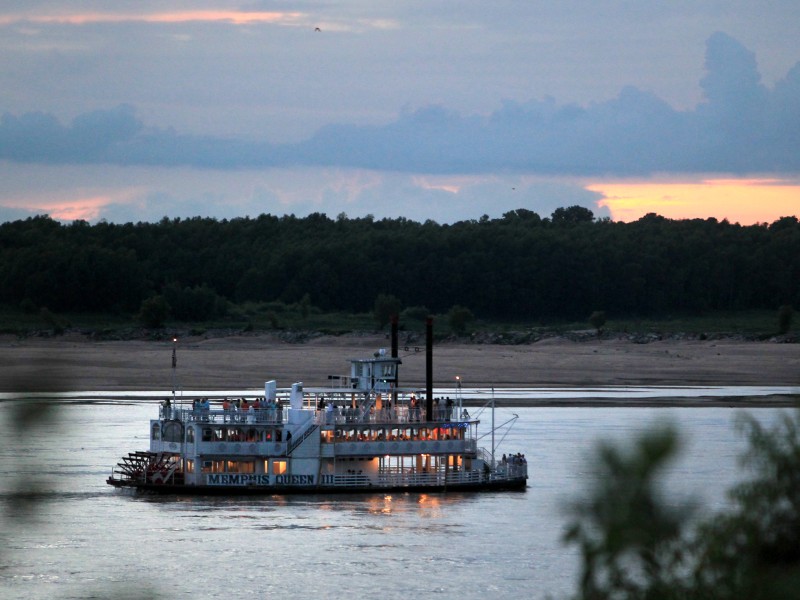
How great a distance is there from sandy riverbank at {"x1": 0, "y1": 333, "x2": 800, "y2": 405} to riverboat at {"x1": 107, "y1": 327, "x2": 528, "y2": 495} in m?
35.2

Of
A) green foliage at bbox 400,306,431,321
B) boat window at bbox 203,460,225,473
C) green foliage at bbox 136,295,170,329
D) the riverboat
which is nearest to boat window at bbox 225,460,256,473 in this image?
the riverboat

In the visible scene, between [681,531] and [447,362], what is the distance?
357 ft

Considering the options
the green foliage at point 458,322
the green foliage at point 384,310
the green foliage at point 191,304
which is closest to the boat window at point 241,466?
the green foliage at point 458,322

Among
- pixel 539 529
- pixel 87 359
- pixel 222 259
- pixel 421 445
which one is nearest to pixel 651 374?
pixel 87 359

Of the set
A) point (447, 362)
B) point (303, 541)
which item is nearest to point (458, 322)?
point (447, 362)

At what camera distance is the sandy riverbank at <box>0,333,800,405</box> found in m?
101

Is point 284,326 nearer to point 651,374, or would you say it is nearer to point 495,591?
point 651,374

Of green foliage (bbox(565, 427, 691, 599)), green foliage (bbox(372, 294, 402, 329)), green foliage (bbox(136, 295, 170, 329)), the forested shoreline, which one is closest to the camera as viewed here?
green foliage (bbox(565, 427, 691, 599))

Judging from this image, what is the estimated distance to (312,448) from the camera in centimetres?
5375

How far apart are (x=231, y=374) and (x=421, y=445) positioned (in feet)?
160

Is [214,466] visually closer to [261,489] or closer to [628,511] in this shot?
[261,489]

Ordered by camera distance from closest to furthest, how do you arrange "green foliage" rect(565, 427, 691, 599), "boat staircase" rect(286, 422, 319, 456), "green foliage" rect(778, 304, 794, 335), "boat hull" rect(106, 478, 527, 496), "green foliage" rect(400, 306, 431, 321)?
"green foliage" rect(565, 427, 691, 599) → "boat hull" rect(106, 478, 527, 496) → "boat staircase" rect(286, 422, 319, 456) → "green foliage" rect(778, 304, 794, 335) → "green foliage" rect(400, 306, 431, 321)

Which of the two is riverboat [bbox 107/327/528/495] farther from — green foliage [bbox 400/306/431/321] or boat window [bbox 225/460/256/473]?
green foliage [bbox 400/306/431/321]

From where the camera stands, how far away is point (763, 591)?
6.18m
